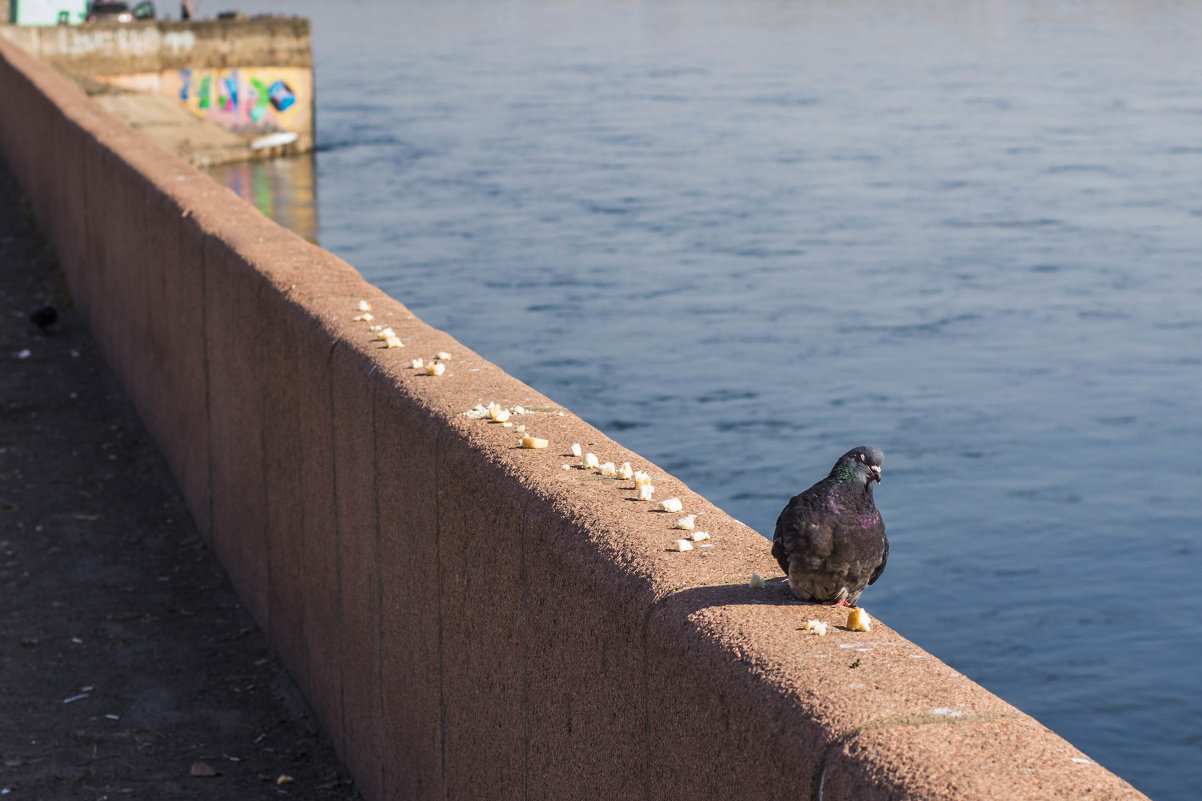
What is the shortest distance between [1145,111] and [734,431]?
2449 centimetres

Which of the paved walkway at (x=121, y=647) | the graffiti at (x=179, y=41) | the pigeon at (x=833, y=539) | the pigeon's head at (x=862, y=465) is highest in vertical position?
the graffiti at (x=179, y=41)

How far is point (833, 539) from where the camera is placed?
9.57 feet

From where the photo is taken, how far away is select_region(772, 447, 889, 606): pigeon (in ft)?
9.58

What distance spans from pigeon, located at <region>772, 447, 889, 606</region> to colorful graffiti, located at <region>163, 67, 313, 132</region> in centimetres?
3209

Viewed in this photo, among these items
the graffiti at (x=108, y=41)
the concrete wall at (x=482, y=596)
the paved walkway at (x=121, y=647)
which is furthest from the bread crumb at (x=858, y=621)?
the graffiti at (x=108, y=41)

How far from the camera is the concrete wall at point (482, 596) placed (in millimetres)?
2527

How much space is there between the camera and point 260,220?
720cm

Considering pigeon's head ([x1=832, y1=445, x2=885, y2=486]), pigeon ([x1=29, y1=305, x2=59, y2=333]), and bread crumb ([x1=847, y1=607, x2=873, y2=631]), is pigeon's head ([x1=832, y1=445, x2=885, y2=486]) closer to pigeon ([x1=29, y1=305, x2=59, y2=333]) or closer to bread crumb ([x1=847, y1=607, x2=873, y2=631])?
bread crumb ([x1=847, y1=607, x2=873, y2=631])

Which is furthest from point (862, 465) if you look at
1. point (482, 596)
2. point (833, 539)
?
point (482, 596)

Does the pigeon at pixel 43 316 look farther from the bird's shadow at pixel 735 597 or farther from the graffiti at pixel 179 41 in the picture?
the graffiti at pixel 179 41

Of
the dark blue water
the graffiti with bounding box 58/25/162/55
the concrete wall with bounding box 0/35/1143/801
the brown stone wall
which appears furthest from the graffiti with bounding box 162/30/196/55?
the concrete wall with bounding box 0/35/1143/801

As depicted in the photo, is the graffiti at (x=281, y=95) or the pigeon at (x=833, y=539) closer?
the pigeon at (x=833, y=539)

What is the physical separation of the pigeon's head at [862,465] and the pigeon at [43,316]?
393 inches

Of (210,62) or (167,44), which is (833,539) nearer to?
(167,44)
